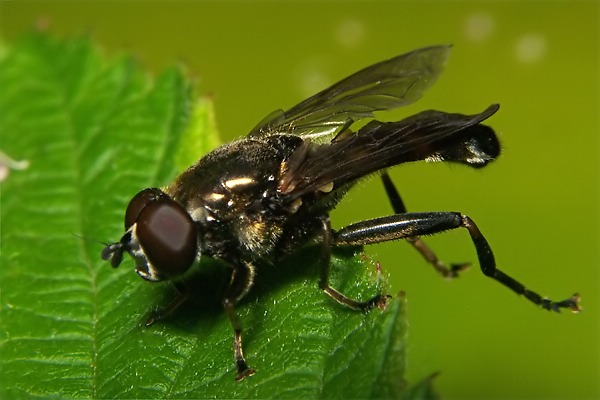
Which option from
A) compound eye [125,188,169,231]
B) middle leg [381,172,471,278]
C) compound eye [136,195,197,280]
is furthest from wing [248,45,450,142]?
compound eye [136,195,197,280]

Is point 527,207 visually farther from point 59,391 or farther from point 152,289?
point 59,391

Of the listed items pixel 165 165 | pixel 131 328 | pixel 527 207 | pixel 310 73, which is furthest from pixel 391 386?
pixel 310 73

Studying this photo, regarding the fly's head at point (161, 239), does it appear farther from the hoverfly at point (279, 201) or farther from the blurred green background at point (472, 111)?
the blurred green background at point (472, 111)

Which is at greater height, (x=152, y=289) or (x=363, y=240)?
(x=363, y=240)

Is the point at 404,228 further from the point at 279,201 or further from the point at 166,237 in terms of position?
the point at 166,237

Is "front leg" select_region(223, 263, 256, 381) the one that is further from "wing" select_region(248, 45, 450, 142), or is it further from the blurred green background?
"wing" select_region(248, 45, 450, 142)

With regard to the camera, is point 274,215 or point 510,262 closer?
point 274,215
